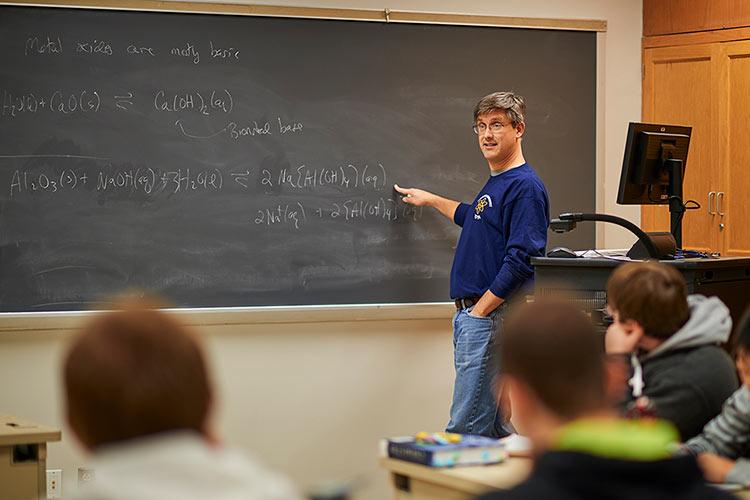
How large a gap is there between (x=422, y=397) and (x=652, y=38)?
6.80 ft

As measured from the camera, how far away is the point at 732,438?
2451mm

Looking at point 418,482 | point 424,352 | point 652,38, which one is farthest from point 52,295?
point 652,38

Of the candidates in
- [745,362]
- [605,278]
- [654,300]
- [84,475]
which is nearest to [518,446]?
[654,300]

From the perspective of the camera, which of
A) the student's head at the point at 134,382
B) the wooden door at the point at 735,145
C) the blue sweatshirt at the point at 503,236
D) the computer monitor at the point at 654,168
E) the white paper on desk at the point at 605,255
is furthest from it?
the wooden door at the point at 735,145

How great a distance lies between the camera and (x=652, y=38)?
5297 mm

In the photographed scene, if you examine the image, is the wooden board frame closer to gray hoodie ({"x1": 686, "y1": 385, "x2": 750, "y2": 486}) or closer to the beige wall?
the beige wall

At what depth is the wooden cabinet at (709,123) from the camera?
5074 mm

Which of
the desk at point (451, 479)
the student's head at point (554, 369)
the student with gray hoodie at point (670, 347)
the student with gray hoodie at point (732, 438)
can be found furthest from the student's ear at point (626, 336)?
the student's head at point (554, 369)

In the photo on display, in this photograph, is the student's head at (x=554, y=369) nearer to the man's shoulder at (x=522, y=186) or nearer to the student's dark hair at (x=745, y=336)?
the student's dark hair at (x=745, y=336)

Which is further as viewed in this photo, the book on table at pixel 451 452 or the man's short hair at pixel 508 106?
the man's short hair at pixel 508 106

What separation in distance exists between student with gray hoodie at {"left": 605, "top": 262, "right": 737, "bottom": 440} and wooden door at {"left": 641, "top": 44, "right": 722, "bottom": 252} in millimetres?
2705

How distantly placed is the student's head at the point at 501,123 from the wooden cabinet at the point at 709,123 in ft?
3.84

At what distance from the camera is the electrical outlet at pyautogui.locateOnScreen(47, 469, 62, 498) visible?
439 cm

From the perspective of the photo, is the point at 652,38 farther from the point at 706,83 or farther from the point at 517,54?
the point at 517,54
